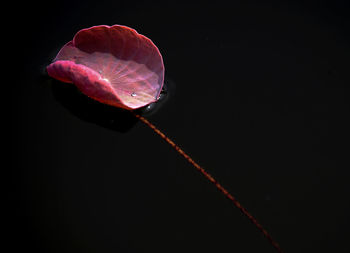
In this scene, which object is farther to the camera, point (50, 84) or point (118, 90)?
point (50, 84)

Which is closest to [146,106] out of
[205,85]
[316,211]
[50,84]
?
[205,85]

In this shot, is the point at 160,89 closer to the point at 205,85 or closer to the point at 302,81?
the point at 205,85

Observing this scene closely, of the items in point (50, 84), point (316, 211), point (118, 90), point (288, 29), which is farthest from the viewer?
point (288, 29)

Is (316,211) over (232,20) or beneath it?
beneath

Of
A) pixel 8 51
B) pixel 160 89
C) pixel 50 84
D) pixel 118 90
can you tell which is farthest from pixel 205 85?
pixel 8 51

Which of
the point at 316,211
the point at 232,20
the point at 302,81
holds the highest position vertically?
the point at 232,20

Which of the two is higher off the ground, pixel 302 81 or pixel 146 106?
pixel 302 81

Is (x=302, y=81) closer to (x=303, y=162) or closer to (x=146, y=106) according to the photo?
(x=303, y=162)

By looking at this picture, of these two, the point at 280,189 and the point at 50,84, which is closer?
the point at 280,189

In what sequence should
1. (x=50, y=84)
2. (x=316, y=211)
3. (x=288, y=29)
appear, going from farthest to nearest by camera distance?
1. (x=288, y=29)
2. (x=50, y=84)
3. (x=316, y=211)
